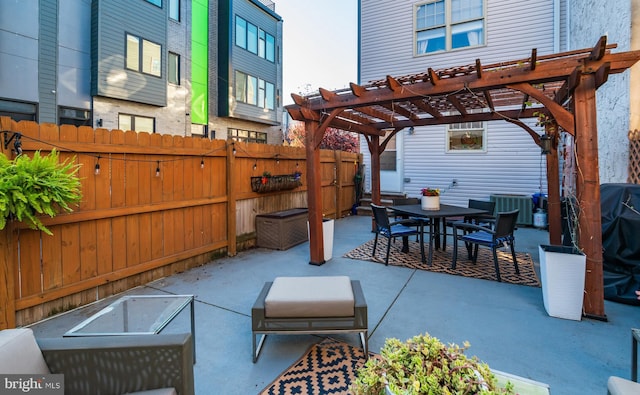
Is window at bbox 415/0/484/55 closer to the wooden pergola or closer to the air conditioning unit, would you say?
the wooden pergola

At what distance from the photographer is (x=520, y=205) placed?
777 cm

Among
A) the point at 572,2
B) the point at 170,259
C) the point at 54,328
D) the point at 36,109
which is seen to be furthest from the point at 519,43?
the point at 36,109

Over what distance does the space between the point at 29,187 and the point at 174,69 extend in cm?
959

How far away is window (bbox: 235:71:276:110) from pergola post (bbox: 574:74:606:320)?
1145cm

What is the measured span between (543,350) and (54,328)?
4228 millimetres

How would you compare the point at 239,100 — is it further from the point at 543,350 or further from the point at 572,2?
the point at 543,350

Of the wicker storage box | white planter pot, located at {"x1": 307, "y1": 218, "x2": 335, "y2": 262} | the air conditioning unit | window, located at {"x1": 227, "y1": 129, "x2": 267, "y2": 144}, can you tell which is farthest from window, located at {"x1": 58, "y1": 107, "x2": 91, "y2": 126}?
the air conditioning unit

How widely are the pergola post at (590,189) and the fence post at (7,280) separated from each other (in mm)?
5258

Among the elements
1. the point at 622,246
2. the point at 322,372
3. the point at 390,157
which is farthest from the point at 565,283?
the point at 390,157

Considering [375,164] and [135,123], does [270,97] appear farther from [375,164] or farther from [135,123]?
[375,164]

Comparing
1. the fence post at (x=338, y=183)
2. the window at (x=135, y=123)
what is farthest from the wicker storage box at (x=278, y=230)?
the window at (x=135, y=123)

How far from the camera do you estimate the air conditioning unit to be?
303 inches

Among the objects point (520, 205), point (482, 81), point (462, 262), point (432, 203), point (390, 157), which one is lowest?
point (462, 262)

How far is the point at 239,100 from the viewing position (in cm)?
1260
